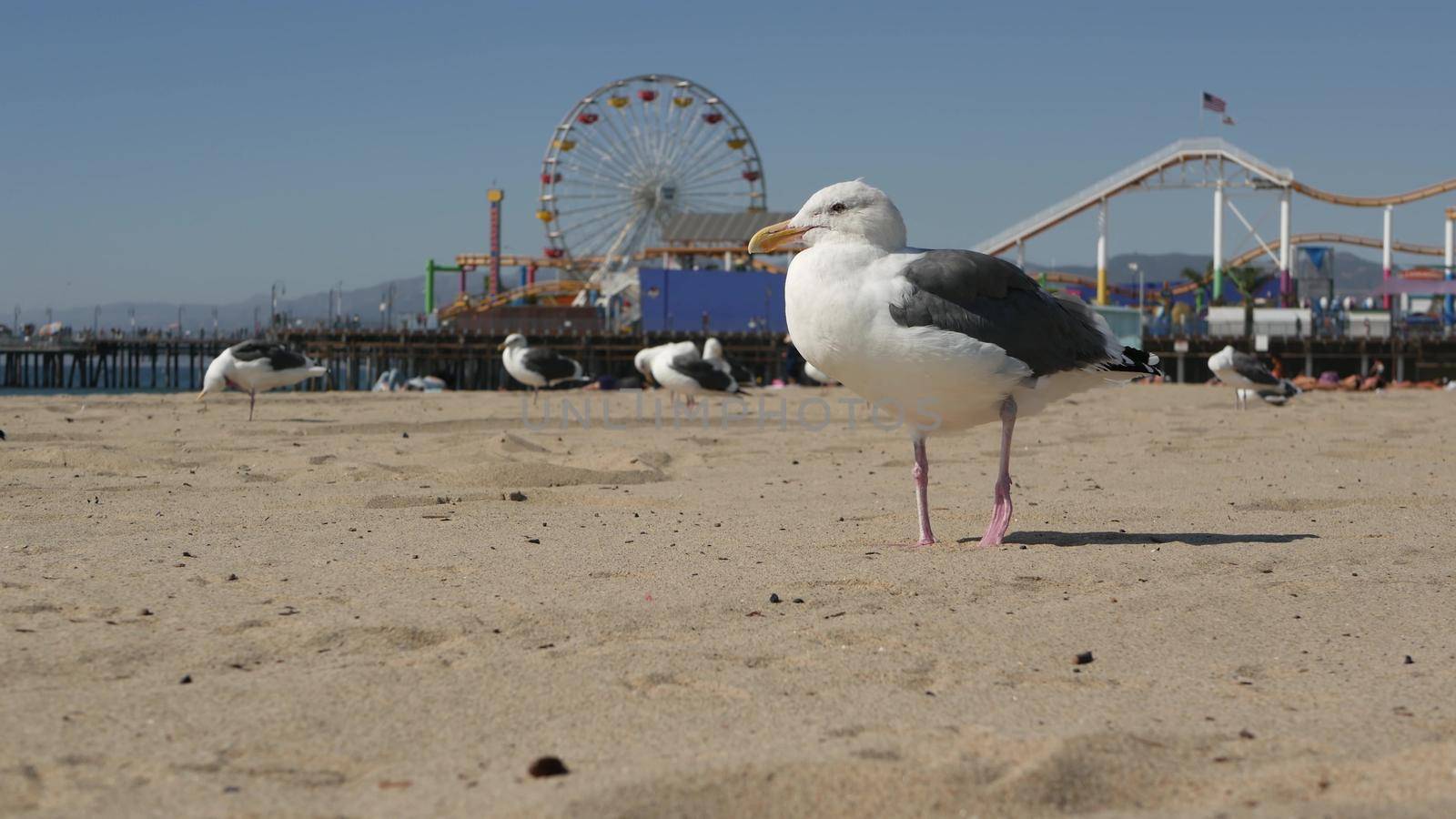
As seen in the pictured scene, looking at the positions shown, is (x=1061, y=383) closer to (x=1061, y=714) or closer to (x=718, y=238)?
(x=1061, y=714)

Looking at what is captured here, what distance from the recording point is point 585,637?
3.69 meters

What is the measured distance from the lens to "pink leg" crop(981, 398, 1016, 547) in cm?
562

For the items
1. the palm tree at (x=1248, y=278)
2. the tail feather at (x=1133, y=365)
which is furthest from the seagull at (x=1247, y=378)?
the palm tree at (x=1248, y=278)

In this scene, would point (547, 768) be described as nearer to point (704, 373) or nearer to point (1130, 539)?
point (1130, 539)

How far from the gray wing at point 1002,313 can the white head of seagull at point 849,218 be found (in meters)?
0.19

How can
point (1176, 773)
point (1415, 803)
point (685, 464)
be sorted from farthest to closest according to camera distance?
point (685, 464) < point (1176, 773) < point (1415, 803)

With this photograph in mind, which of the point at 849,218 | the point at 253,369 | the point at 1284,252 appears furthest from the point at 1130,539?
the point at 1284,252

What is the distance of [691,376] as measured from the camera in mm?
17812

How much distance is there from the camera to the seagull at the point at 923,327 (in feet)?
17.3

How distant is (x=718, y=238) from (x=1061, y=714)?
64404mm

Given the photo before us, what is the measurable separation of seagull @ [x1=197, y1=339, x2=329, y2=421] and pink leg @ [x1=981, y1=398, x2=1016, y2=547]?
442 inches

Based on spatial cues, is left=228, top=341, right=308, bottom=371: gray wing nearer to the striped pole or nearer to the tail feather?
the tail feather

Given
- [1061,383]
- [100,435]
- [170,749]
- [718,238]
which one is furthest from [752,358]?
[170,749]

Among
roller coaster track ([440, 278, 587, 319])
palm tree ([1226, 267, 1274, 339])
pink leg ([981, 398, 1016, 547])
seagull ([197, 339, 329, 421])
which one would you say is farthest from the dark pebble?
roller coaster track ([440, 278, 587, 319])
